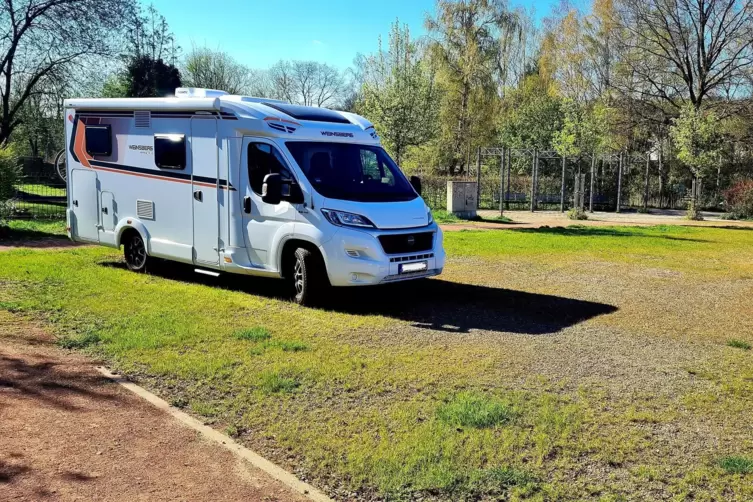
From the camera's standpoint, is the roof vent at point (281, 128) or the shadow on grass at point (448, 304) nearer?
the shadow on grass at point (448, 304)

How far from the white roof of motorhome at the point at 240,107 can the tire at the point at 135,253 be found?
6.79 ft

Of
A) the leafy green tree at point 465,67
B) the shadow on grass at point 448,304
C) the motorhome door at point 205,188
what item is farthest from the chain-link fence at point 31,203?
the leafy green tree at point 465,67

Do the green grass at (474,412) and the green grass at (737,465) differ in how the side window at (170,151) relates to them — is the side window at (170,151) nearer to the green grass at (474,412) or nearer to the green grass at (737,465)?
the green grass at (474,412)

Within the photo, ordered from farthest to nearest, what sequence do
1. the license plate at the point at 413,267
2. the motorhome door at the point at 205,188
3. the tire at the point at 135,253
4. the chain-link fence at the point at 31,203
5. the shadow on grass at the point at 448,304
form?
1. the chain-link fence at the point at 31,203
2. the tire at the point at 135,253
3. the motorhome door at the point at 205,188
4. the license plate at the point at 413,267
5. the shadow on grass at the point at 448,304

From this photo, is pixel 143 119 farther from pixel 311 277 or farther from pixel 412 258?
pixel 412 258

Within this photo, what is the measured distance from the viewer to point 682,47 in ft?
117

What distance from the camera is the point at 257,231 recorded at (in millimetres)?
8961

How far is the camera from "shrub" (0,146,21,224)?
49.1ft

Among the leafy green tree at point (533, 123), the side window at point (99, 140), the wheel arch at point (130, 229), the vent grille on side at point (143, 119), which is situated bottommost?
the wheel arch at point (130, 229)

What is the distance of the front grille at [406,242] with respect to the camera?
327 inches

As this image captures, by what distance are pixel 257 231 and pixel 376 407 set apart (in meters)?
4.52

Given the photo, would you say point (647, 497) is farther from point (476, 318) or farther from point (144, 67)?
point (144, 67)

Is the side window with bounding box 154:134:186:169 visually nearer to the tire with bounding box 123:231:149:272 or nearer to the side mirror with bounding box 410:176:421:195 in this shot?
the tire with bounding box 123:231:149:272

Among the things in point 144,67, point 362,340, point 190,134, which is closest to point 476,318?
point 362,340
